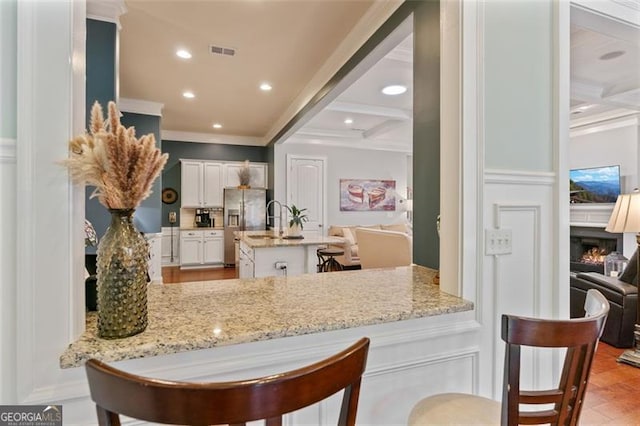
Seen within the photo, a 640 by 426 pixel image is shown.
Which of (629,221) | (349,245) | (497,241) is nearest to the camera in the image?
(497,241)

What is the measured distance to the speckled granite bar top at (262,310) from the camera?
85cm

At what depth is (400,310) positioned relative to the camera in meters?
1.13

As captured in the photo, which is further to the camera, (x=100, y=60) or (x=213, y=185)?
(x=213, y=185)

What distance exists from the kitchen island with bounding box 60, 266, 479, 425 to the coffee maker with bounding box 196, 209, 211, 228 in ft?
20.0

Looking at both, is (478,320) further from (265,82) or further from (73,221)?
(265,82)

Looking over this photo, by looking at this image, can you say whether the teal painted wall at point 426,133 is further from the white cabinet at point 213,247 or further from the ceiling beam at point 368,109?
the white cabinet at point 213,247

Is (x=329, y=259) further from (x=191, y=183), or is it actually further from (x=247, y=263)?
(x=191, y=183)

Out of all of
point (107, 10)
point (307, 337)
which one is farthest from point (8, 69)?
point (107, 10)

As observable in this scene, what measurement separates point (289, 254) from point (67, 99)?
2.71 m

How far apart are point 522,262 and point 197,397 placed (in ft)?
4.71

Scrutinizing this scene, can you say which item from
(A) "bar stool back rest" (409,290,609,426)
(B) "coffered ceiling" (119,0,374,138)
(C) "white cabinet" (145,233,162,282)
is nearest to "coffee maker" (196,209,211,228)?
(C) "white cabinet" (145,233,162,282)

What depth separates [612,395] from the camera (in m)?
2.23

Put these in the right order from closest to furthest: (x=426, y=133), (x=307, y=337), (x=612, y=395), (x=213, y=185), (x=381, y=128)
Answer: (x=307, y=337)
(x=426, y=133)
(x=612, y=395)
(x=381, y=128)
(x=213, y=185)
